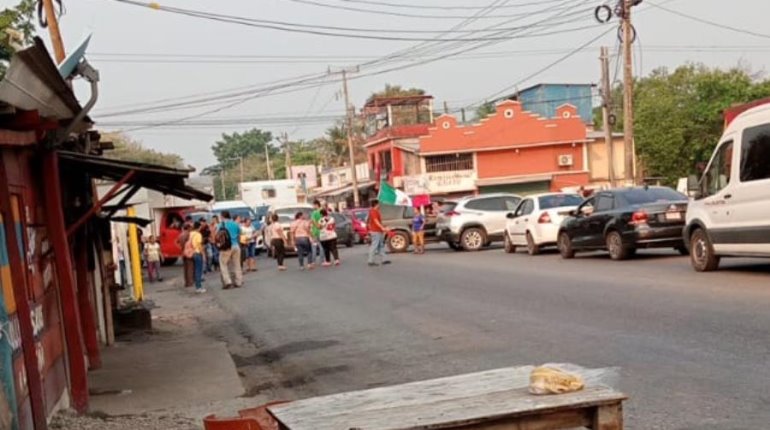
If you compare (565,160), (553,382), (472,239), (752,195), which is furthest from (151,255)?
(565,160)

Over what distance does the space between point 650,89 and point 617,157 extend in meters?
6.34

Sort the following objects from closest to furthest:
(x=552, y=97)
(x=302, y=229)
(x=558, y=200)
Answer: (x=558, y=200) → (x=302, y=229) → (x=552, y=97)

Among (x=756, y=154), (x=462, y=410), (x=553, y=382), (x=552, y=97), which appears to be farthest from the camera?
(x=552, y=97)

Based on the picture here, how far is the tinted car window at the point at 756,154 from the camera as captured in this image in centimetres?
1286

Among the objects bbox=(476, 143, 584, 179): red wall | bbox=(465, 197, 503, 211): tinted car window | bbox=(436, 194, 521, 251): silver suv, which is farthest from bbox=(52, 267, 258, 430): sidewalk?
bbox=(476, 143, 584, 179): red wall

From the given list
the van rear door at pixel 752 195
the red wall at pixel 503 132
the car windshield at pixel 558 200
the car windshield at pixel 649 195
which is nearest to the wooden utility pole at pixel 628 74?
the car windshield at pixel 558 200

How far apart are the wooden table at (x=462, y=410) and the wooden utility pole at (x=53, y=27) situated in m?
13.3

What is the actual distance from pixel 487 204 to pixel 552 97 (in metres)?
49.4

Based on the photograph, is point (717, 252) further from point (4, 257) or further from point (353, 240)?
point (353, 240)

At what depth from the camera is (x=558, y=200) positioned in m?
24.2

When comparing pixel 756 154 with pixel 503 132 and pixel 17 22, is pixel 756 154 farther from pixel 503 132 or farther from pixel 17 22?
pixel 503 132

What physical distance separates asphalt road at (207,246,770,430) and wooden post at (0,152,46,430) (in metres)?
2.62

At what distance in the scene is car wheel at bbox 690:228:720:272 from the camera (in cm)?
1445

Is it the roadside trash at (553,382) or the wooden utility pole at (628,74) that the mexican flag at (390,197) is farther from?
the roadside trash at (553,382)
